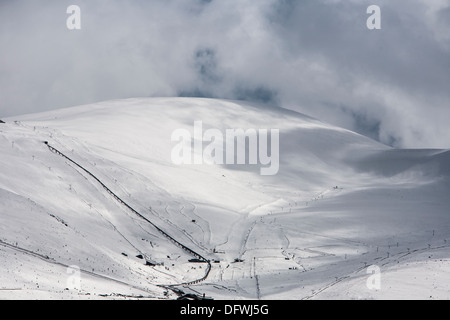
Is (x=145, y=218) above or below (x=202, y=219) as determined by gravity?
below

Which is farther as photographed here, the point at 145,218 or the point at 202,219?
the point at 202,219

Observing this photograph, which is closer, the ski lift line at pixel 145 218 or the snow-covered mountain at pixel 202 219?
the snow-covered mountain at pixel 202 219

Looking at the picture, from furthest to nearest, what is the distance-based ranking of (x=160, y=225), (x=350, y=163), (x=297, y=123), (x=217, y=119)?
(x=297, y=123), (x=217, y=119), (x=350, y=163), (x=160, y=225)

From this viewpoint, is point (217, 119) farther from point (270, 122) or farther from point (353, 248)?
point (353, 248)

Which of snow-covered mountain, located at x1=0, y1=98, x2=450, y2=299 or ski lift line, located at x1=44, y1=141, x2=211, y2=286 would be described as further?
ski lift line, located at x1=44, y1=141, x2=211, y2=286
